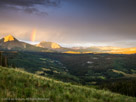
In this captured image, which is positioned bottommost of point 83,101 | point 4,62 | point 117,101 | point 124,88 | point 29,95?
point 124,88

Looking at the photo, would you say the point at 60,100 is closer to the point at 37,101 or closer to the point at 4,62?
the point at 37,101

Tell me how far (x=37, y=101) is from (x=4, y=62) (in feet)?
297

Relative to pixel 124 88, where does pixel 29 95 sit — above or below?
above

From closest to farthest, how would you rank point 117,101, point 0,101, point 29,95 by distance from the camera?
point 0,101
point 29,95
point 117,101

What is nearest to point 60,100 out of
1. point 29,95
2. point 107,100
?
point 29,95

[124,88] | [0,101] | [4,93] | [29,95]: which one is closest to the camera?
[0,101]

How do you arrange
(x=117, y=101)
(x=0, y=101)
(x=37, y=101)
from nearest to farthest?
(x=0, y=101) < (x=37, y=101) < (x=117, y=101)

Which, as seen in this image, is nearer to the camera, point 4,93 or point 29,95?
point 4,93

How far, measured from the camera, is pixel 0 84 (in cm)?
906

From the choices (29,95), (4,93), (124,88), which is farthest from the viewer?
(124,88)

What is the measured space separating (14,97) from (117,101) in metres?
8.31

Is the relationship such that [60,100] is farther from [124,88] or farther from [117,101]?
[124,88]

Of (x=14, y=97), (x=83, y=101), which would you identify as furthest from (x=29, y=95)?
(x=83, y=101)

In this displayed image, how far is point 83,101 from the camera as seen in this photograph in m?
8.09
